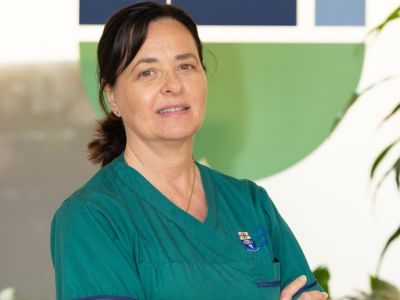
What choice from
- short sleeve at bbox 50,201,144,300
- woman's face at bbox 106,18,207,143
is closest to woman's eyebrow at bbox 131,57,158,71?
woman's face at bbox 106,18,207,143

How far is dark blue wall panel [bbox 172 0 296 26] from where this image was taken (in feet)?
10.3

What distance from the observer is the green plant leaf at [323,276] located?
3.14m

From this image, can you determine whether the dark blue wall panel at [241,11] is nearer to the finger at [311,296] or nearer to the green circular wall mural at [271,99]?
the green circular wall mural at [271,99]

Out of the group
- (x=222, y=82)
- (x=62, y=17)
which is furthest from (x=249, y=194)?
(x=62, y=17)

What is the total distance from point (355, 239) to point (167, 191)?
1587 millimetres

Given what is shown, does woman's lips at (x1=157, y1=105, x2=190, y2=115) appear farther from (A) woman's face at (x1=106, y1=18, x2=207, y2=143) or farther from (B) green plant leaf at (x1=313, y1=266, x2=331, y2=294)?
(B) green plant leaf at (x1=313, y1=266, x2=331, y2=294)

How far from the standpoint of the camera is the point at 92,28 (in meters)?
3.14

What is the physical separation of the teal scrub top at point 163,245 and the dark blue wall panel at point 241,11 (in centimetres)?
141

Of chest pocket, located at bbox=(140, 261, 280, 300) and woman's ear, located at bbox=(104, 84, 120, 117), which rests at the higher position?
woman's ear, located at bbox=(104, 84, 120, 117)

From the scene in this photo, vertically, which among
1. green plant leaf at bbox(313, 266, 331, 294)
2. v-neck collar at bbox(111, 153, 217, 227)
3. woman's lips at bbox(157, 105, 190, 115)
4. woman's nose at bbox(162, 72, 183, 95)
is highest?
woman's nose at bbox(162, 72, 183, 95)

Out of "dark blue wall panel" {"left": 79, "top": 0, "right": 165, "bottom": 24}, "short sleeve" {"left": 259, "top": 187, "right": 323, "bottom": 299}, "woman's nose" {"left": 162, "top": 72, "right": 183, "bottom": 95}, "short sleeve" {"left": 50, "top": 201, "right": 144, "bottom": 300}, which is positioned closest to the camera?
"short sleeve" {"left": 50, "top": 201, "right": 144, "bottom": 300}

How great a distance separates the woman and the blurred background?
4.28 feet

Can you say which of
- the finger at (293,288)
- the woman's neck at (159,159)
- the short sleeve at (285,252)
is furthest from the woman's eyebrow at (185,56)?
the finger at (293,288)

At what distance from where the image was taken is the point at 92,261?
1.50 metres
